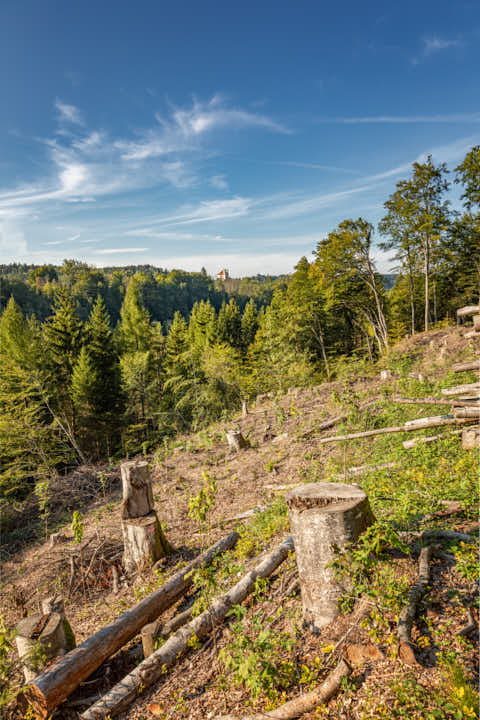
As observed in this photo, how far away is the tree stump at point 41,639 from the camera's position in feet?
10.8

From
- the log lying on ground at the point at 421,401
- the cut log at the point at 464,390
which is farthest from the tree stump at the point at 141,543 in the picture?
the cut log at the point at 464,390

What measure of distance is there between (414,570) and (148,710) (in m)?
2.51

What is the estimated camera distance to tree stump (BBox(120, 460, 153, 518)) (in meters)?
5.66

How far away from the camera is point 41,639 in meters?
3.38

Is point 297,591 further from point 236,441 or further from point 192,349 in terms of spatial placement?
point 192,349

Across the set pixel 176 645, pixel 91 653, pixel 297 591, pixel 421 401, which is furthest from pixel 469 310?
pixel 91 653

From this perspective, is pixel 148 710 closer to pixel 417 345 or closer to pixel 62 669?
pixel 62 669

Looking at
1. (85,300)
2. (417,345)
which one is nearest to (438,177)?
(417,345)

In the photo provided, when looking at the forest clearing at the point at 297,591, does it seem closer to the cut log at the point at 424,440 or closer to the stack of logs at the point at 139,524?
the cut log at the point at 424,440

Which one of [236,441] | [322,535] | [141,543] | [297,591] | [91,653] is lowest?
[141,543]

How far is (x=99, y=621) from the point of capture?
471 cm

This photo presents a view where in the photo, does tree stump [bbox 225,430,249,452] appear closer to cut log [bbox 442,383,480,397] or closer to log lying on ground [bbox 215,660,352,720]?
cut log [bbox 442,383,480,397]

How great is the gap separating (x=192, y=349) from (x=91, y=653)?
23436 millimetres

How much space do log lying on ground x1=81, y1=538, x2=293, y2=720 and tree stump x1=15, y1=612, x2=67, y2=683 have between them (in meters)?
0.81
